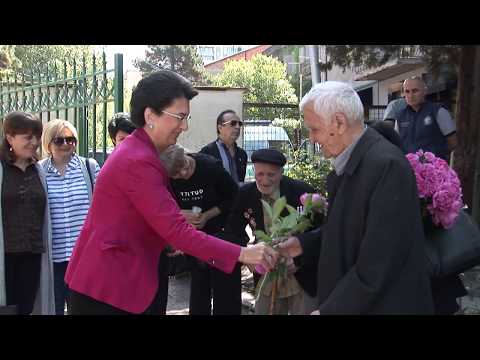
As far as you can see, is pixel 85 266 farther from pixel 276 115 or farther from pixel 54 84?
pixel 276 115

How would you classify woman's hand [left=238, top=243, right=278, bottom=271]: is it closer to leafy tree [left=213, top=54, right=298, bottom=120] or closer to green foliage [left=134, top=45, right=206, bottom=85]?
leafy tree [left=213, top=54, right=298, bottom=120]

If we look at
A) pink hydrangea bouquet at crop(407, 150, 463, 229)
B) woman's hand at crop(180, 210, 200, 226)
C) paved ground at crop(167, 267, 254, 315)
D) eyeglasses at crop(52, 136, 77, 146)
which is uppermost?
eyeglasses at crop(52, 136, 77, 146)

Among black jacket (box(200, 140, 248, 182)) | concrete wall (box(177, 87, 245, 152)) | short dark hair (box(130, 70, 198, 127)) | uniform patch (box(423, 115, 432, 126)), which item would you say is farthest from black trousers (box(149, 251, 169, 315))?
concrete wall (box(177, 87, 245, 152))

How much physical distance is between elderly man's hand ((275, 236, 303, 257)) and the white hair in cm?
82

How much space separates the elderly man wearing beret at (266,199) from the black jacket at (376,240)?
183 cm

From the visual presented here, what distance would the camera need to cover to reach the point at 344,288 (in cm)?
240

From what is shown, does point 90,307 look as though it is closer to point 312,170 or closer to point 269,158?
point 269,158

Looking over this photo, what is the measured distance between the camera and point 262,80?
43500mm

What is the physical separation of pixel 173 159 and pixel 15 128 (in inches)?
46.8

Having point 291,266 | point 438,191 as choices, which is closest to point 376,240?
point 438,191

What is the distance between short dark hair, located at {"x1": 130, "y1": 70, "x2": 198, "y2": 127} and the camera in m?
2.94

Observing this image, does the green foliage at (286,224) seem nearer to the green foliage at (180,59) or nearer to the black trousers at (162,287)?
the black trousers at (162,287)

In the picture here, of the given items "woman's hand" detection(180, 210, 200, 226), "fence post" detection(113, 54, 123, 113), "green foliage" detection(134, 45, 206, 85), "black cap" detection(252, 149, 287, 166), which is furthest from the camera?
"green foliage" detection(134, 45, 206, 85)

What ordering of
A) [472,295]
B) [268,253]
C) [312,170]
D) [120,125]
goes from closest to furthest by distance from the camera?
[268,253], [120,125], [472,295], [312,170]
